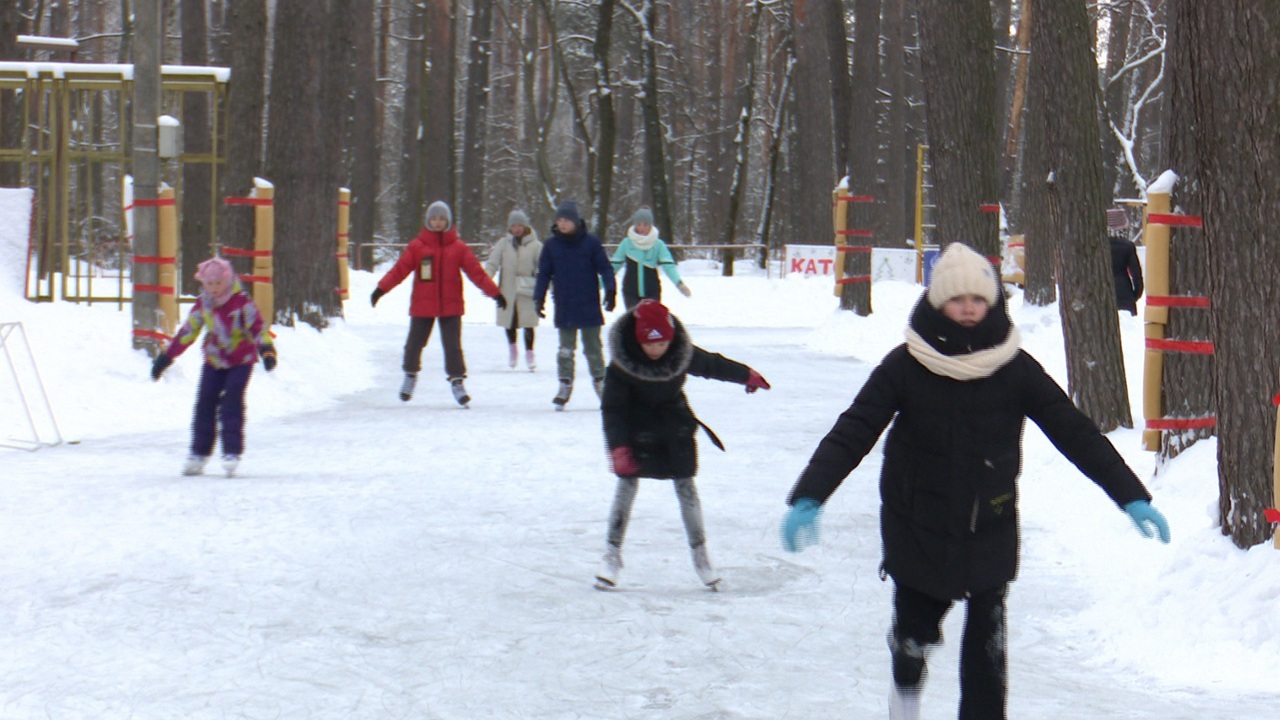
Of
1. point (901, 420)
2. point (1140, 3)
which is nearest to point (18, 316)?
point (901, 420)

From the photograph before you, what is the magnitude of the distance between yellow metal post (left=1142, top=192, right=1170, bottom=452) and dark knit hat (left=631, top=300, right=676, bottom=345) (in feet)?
11.9

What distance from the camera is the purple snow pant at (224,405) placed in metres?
10.6

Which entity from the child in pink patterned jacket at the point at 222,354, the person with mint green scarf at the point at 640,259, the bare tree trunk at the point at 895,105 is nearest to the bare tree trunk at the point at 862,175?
the person with mint green scarf at the point at 640,259

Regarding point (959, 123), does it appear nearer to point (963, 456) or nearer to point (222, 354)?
point (222, 354)

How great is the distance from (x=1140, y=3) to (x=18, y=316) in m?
29.3

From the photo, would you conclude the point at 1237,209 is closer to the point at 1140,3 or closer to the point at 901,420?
the point at 901,420

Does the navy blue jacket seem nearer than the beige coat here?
Yes

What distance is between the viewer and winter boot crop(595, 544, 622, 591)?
7.54 m

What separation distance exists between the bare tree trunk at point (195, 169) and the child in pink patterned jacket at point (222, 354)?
1521 cm

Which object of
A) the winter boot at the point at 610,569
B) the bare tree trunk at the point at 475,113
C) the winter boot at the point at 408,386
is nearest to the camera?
the winter boot at the point at 610,569

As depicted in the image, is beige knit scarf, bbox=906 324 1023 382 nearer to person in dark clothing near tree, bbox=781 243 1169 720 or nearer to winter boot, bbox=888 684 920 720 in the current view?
person in dark clothing near tree, bbox=781 243 1169 720

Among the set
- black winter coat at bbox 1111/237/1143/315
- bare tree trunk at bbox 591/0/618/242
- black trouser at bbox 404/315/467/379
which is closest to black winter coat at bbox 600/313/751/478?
black trouser at bbox 404/315/467/379

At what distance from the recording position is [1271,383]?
24.3ft

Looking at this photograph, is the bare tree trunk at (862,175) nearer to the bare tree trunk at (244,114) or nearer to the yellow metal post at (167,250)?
the bare tree trunk at (244,114)
